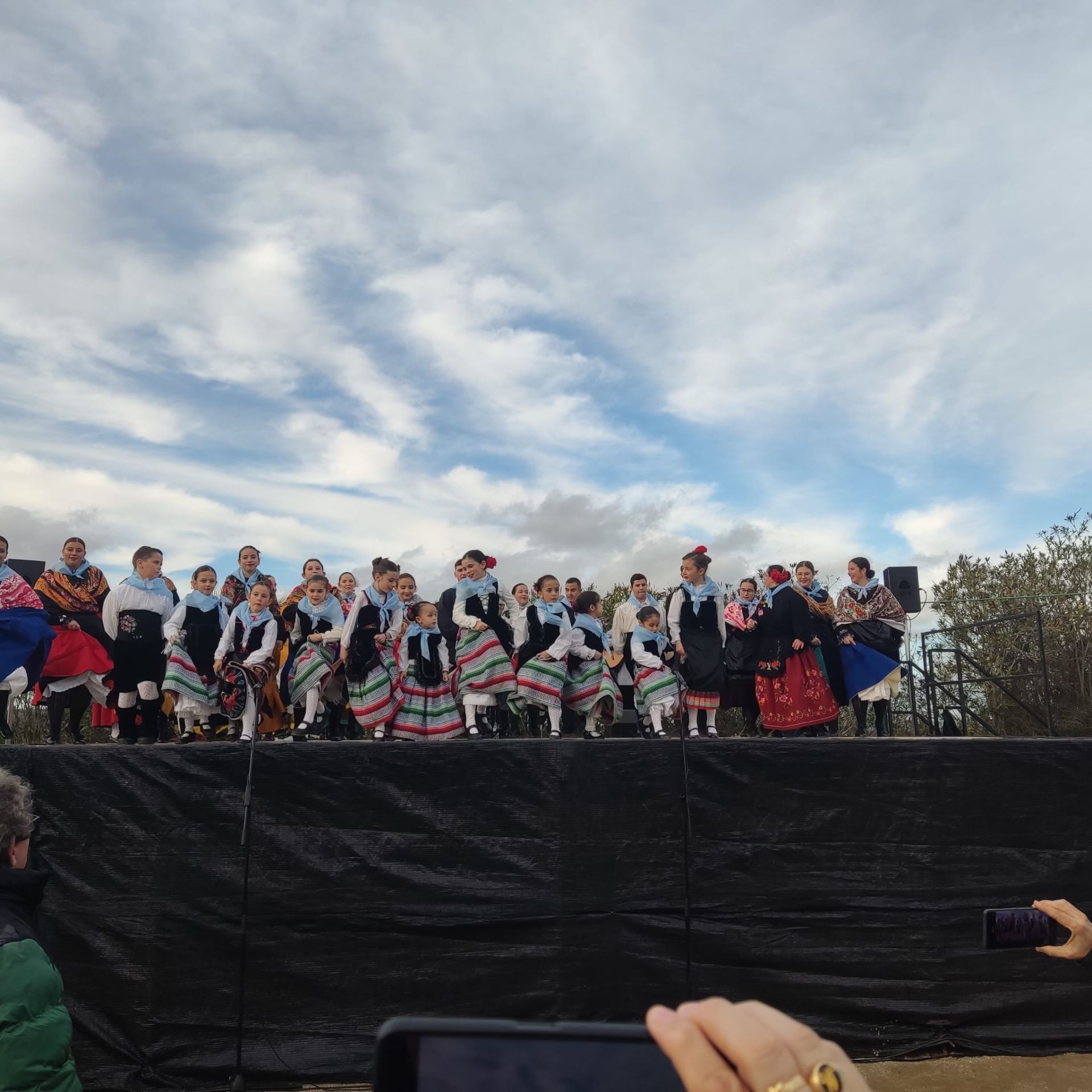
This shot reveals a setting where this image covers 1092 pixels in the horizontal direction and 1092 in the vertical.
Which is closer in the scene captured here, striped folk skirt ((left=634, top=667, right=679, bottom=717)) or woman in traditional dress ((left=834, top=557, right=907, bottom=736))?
striped folk skirt ((left=634, top=667, right=679, bottom=717))

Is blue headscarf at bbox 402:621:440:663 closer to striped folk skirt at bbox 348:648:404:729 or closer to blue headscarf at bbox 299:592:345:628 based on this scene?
striped folk skirt at bbox 348:648:404:729

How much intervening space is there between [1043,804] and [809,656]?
325 centimetres

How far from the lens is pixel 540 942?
16.6 ft

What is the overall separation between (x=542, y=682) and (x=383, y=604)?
59.5 inches

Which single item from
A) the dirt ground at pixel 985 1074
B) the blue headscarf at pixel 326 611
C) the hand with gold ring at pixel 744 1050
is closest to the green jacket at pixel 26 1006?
the hand with gold ring at pixel 744 1050

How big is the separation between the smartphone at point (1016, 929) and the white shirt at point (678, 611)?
7040 millimetres

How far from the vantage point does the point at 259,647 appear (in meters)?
7.61

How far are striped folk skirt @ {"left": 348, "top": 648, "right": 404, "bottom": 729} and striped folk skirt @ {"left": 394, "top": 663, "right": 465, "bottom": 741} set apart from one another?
147 millimetres

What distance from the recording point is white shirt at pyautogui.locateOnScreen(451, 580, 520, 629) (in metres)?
8.05

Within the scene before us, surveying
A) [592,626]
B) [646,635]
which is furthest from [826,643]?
[592,626]

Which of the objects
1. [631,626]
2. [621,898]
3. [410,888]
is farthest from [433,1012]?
[631,626]

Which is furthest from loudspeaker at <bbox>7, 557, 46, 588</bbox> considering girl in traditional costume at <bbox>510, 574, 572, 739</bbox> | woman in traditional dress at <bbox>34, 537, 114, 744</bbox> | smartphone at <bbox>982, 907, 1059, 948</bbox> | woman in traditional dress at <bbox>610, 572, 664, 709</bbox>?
smartphone at <bbox>982, 907, 1059, 948</bbox>

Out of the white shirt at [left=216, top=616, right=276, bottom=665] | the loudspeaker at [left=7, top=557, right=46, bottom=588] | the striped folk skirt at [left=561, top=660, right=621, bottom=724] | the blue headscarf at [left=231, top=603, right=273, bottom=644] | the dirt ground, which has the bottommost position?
the dirt ground

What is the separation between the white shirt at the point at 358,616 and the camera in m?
7.86
